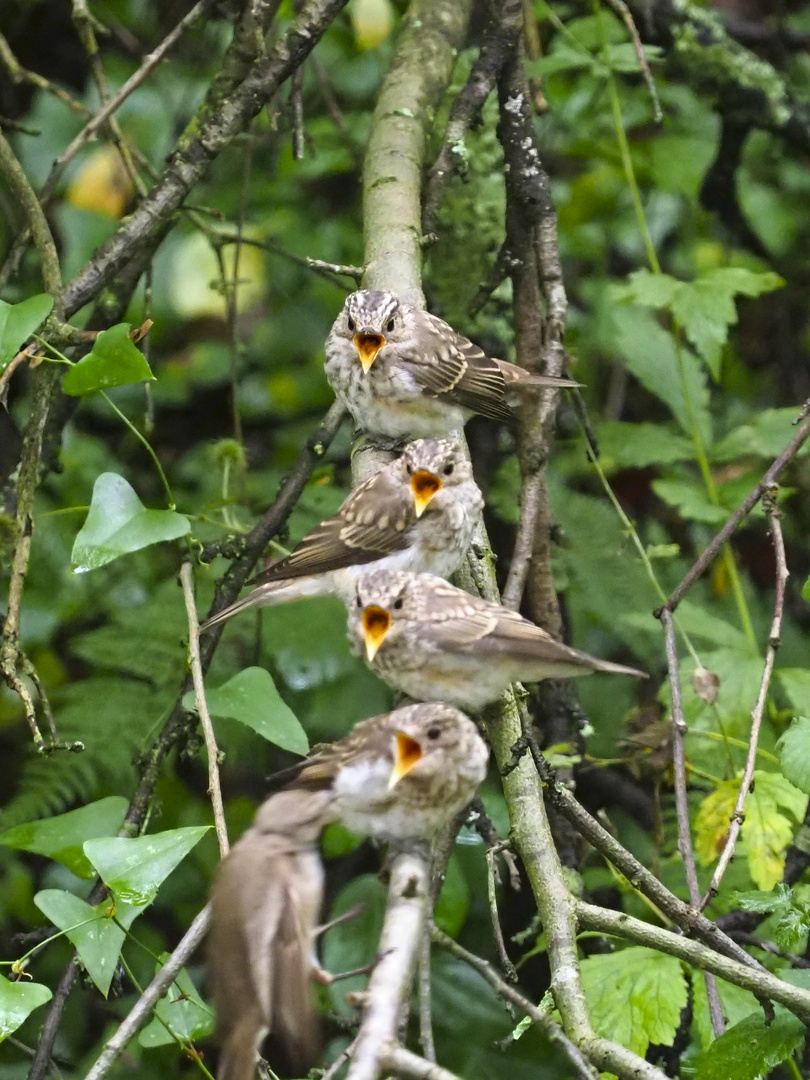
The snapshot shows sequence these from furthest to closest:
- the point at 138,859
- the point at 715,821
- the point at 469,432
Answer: the point at 469,432
the point at 715,821
the point at 138,859

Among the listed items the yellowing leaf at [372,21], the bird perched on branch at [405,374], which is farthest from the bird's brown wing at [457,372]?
the yellowing leaf at [372,21]

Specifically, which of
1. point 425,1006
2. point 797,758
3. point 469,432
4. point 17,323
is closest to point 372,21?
point 469,432

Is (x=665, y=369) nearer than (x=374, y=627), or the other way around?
(x=374, y=627)

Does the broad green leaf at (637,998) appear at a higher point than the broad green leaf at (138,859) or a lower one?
lower

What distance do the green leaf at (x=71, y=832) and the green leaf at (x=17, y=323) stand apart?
3.26 ft

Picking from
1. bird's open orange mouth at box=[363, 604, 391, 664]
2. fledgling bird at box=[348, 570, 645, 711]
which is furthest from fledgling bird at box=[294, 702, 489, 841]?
bird's open orange mouth at box=[363, 604, 391, 664]

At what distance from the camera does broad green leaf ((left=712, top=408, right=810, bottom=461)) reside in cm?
395

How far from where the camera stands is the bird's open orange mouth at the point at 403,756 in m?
1.91

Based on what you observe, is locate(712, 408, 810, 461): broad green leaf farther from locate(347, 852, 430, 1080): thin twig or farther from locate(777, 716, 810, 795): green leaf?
locate(347, 852, 430, 1080): thin twig

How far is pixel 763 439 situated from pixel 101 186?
3.60 meters

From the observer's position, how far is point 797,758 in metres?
2.24

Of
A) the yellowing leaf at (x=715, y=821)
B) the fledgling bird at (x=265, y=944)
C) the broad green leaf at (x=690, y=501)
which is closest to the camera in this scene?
the fledgling bird at (x=265, y=944)

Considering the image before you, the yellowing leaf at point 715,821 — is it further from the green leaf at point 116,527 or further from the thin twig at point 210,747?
the green leaf at point 116,527

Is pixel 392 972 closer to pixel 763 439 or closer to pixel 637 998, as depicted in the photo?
pixel 637 998
